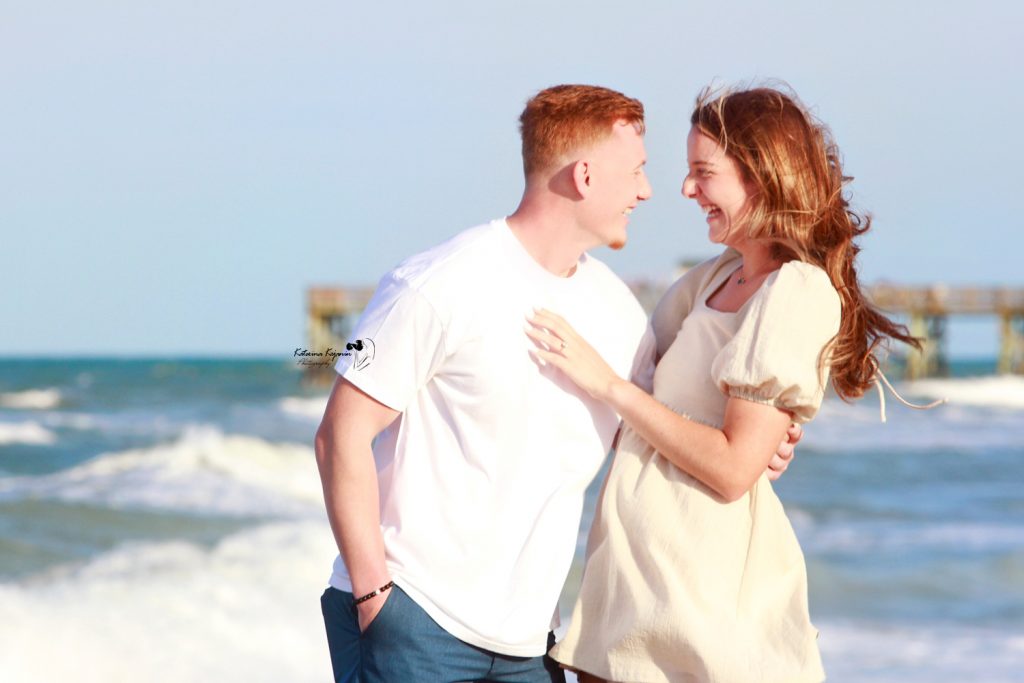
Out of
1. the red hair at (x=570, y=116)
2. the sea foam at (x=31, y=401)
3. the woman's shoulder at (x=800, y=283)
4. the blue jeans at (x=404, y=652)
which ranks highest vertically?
the red hair at (x=570, y=116)

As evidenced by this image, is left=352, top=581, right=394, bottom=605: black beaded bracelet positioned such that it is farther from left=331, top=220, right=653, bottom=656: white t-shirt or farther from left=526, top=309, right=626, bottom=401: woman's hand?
left=526, top=309, right=626, bottom=401: woman's hand

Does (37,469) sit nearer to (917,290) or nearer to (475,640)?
(475,640)

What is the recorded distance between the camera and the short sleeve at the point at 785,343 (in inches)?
103

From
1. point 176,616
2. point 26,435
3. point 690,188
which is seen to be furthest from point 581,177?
point 26,435

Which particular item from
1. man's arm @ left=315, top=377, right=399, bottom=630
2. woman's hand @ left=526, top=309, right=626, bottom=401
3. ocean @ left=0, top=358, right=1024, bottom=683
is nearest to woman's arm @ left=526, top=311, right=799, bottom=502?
woman's hand @ left=526, top=309, right=626, bottom=401

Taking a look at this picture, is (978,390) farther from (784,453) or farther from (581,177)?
(581,177)

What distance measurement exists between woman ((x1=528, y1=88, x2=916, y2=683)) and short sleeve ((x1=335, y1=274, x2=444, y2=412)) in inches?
9.1

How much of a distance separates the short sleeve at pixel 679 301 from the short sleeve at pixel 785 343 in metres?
0.35

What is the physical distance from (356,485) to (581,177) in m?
0.74

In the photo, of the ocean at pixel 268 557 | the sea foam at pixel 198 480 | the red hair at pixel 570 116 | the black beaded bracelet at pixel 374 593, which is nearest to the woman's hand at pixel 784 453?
the red hair at pixel 570 116

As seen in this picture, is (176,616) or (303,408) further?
(303,408)

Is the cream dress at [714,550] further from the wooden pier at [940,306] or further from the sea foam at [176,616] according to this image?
the wooden pier at [940,306]

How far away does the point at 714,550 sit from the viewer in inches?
106

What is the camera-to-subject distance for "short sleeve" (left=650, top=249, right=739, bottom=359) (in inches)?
120
